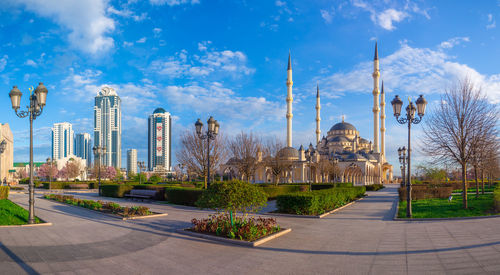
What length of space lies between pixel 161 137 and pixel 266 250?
566 feet

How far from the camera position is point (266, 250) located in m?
7.21

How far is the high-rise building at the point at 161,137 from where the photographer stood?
17338 cm

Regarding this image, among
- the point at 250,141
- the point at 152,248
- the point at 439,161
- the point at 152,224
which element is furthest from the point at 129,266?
the point at 250,141

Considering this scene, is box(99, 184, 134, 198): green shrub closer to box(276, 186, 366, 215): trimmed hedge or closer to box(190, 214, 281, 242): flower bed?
box(276, 186, 366, 215): trimmed hedge

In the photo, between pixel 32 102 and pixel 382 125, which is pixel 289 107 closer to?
pixel 382 125

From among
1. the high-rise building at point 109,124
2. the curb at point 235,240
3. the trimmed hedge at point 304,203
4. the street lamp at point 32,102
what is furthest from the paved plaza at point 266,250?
the high-rise building at point 109,124

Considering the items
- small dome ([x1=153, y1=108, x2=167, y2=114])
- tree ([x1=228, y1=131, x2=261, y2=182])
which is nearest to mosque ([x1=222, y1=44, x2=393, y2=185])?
tree ([x1=228, y1=131, x2=261, y2=182])

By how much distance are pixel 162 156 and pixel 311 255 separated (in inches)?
7193

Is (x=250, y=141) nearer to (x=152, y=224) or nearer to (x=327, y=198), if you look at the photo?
(x=327, y=198)

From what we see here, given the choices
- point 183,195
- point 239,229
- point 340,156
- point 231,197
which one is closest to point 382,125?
point 340,156

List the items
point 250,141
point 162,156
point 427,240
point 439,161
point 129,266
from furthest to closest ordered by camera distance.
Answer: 1. point 162,156
2. point 250,141
3. point 439,161
4. point 427,240
5. point 129,266

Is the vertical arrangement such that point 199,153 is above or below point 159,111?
below

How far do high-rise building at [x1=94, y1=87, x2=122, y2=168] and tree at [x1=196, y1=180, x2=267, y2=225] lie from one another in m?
204

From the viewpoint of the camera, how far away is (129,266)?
604 cm
